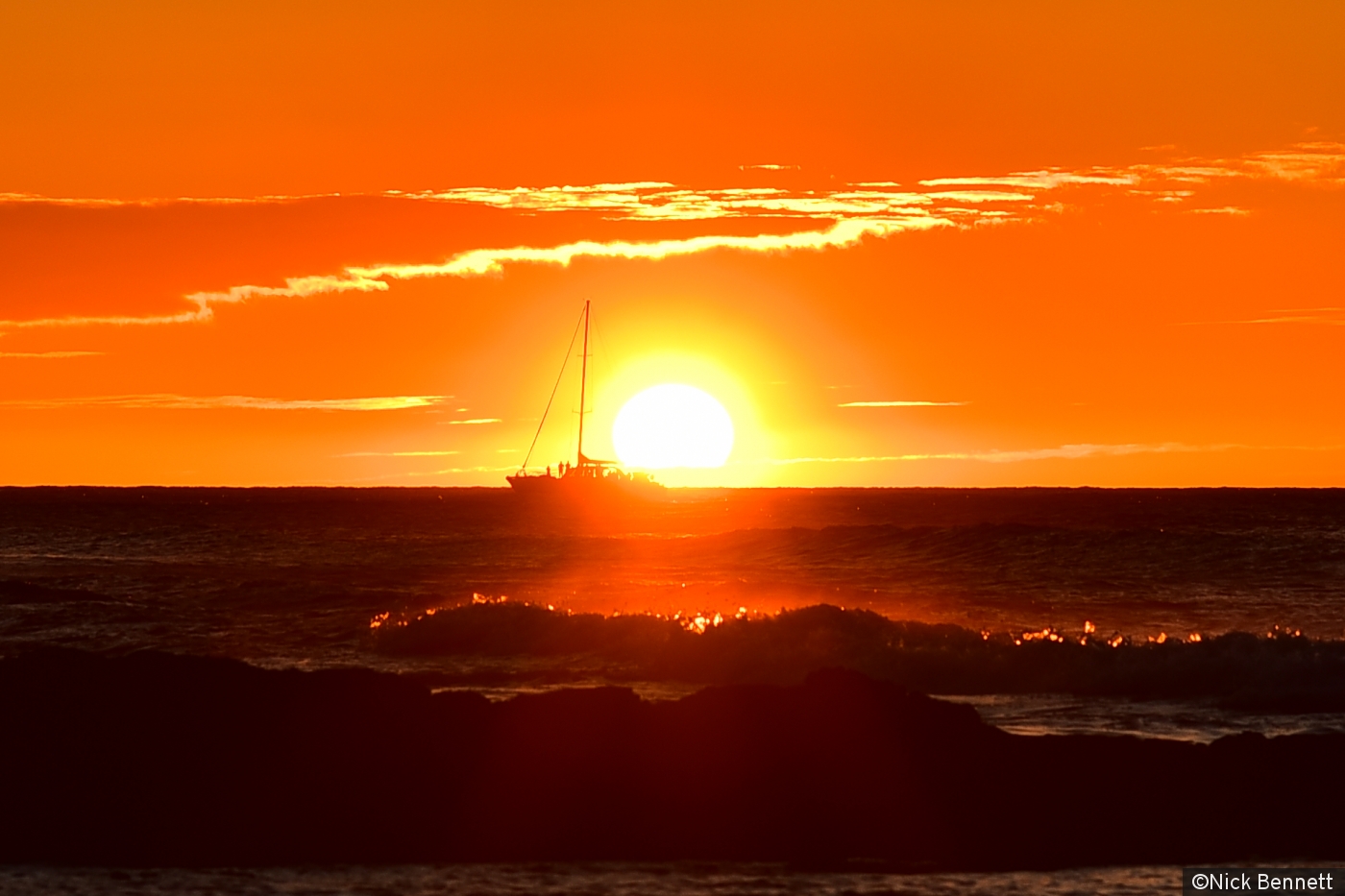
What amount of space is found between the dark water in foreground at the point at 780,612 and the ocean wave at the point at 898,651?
0.23ft

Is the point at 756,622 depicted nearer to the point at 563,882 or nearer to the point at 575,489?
the point at 563,882

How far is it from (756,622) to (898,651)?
A: 3.50 metres

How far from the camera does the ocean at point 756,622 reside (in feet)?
47.2

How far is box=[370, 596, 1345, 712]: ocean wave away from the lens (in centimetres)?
2623

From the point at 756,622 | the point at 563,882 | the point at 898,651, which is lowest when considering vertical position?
the point at 563,882

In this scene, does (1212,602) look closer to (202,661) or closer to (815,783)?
(815,783)

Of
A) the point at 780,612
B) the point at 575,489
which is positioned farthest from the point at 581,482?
the point at 780,612

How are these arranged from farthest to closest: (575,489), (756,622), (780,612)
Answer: (575,489) → (780,612) → (756,622)

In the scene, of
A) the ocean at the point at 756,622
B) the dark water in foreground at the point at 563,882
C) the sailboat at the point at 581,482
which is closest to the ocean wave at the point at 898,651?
the ocean at the point at 756,622

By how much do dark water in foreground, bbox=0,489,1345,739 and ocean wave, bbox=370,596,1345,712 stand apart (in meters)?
0.07

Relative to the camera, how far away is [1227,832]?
14961 mm

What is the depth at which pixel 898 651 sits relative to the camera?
3002cm

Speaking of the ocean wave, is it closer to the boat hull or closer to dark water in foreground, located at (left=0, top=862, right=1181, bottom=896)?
dark water in foreground, located at (left=0, top=862, right=1181, bottom=896)

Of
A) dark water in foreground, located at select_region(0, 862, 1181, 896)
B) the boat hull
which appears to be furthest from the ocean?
the boat hull
